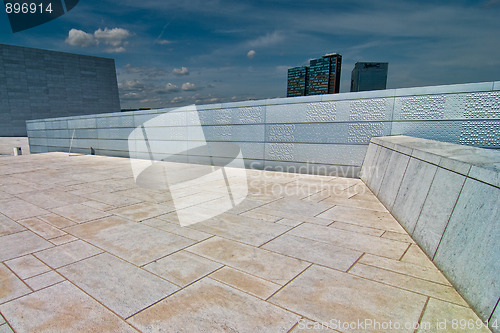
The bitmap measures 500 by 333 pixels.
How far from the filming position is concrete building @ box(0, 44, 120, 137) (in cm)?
4056

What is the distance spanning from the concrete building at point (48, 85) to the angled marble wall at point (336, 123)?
1718 inches

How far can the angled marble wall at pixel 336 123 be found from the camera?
6.10 m

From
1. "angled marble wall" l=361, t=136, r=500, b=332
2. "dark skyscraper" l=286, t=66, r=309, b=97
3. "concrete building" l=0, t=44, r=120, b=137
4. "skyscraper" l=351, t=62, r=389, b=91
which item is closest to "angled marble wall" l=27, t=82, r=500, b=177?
"angled marble wall" l=361, t=136, r=500, b=332

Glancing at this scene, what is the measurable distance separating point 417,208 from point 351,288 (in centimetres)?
192

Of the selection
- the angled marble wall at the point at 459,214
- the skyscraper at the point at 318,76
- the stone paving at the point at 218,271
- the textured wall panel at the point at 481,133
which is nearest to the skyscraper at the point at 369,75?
the skyscraper at the point at 318,76

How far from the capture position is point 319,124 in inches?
328

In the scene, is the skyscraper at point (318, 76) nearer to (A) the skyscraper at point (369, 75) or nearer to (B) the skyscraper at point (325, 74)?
(B) the skyscraper at point (325, 74)

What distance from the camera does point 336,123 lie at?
316 inches

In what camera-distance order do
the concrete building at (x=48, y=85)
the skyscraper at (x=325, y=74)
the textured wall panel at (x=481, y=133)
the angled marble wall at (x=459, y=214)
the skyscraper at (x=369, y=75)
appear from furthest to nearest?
the skyscraper at (x=325, y=74)
the skyscraper at (x=369, y=75)
the concrete building at (x=48, y=85)
the textured wall panel at (x=481, y=133)
the angled marble wall at (x=459, y=214)

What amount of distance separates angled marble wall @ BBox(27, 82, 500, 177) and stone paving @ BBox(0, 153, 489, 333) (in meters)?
2.99

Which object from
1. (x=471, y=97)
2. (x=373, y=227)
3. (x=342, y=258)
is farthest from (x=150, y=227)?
(x=471, y=97)

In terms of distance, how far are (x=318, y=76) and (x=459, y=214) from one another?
7797 inches

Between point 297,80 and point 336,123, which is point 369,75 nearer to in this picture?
point 297,80

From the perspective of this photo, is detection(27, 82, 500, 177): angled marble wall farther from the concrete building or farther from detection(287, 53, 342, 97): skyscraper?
detection(287, 53, 342, 97): skyscraper
